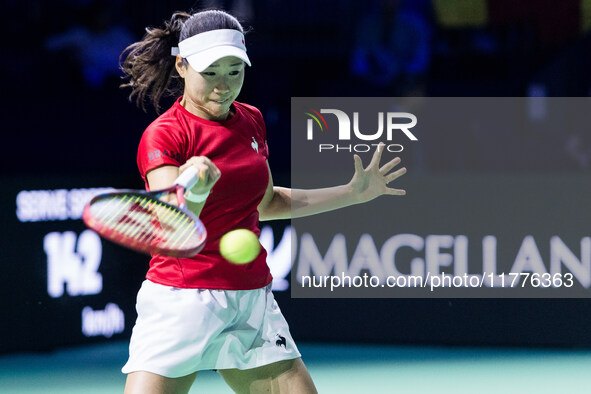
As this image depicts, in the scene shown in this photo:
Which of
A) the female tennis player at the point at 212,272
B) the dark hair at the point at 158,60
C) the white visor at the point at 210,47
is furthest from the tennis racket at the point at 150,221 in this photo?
the dark hair at the point at 158,60

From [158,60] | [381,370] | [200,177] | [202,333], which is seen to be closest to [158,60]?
[158,60]

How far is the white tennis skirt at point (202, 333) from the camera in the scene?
10.2 ft

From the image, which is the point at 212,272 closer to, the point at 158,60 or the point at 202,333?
the point at 202,333

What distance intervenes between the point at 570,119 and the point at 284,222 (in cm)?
234

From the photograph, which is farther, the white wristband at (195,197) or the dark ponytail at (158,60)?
the dark ponytail at (158,60)

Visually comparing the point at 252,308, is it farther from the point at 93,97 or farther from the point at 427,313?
the point at 93,97

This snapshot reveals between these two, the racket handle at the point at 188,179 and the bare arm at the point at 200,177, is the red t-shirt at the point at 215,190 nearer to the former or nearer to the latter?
the bare arm at the point at 200,177

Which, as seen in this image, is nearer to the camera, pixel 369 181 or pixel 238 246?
pixel 238 246

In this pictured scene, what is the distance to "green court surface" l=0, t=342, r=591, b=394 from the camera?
580cm

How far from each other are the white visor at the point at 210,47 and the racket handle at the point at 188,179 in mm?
460

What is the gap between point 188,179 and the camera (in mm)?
2721

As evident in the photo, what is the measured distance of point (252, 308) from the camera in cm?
325

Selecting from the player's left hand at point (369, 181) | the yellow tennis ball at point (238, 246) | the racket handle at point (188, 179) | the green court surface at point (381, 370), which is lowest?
the green court surface at point (381, 370)

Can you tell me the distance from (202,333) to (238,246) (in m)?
0.29
